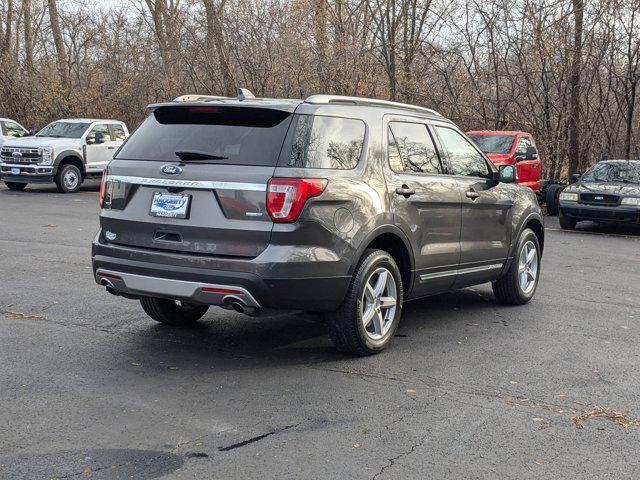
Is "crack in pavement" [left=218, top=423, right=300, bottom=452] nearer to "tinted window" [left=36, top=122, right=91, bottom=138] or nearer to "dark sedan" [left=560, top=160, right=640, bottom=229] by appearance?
"dark sedan" [left=560, top=160, right=640, bottom=229]

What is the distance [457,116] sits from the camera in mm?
23984

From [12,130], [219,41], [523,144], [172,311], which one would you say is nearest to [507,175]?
[172,311]

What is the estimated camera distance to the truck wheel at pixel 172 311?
6.77m

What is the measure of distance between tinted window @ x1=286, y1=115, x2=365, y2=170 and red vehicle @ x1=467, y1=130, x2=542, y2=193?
1358 cm

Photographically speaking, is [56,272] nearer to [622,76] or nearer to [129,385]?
[129,385]

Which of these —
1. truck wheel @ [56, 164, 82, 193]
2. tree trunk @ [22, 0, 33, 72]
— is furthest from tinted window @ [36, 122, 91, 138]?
tree trunk @ [22, 0, 33, 72]

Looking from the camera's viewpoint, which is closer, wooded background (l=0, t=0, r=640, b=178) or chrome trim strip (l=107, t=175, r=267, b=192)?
chrome trim strip (l=107, t=175, r=267, b=192)

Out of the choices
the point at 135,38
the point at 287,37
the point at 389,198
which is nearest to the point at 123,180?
the point at 389,198

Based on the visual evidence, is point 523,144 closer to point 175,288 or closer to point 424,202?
point 424,202

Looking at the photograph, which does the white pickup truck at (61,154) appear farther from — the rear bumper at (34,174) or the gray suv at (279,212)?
the gray suv at (279,212)

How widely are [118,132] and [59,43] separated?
12997 millimetres

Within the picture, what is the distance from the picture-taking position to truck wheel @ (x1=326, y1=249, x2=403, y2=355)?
5.89 metres

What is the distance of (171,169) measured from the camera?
576 centimetres

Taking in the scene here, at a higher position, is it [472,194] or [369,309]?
[472,194]
